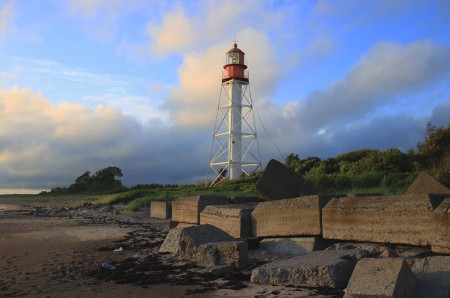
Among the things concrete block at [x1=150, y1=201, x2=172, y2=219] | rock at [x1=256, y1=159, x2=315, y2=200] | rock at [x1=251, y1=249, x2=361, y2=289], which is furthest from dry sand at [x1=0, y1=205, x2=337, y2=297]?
concrete block at [x1=150, y1=201, x2=172, y2=219]

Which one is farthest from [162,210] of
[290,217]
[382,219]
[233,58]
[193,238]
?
[233,58]

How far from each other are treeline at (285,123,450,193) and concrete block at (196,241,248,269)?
34.5 ft

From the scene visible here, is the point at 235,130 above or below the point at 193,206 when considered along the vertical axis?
above

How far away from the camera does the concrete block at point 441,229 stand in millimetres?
5332

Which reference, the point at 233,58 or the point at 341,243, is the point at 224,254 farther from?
the point at 233,58

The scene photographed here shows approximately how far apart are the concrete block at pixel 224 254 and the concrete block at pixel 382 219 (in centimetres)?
135

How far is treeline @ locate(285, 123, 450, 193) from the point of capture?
17250mm

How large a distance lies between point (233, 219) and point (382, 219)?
3323 mm

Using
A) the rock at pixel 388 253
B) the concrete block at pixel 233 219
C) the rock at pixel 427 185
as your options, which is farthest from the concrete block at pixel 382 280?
the rock at pixel 427 185

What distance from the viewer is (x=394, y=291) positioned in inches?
156

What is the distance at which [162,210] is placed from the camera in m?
18.0

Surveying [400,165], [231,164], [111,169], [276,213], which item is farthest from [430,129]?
[111,169]

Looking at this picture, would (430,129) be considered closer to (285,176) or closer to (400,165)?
Result: (400,165)

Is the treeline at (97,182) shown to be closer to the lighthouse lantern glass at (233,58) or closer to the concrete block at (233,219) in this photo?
the lighthouse lantern glass at (233,58)
